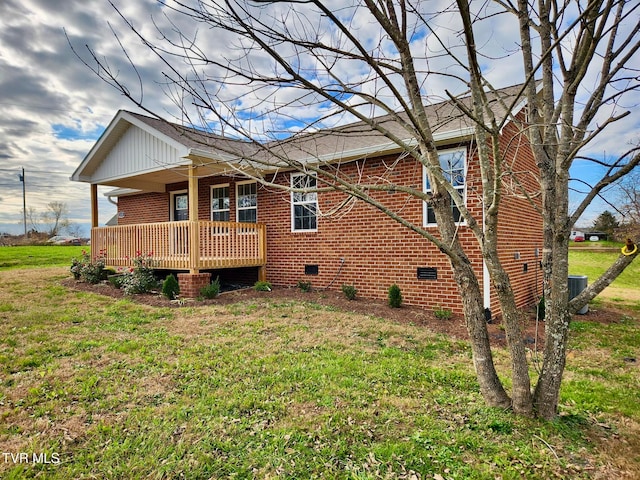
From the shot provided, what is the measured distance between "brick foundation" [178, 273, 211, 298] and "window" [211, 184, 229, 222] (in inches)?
126

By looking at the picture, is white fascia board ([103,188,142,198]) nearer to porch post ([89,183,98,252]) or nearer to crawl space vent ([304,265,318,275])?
porch post ([89,183,98,252])

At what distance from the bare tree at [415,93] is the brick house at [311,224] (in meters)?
3.37

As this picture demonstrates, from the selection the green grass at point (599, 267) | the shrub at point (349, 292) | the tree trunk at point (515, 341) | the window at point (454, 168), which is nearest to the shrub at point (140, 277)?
the shrub at point (349, 292)

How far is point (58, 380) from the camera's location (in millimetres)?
3748

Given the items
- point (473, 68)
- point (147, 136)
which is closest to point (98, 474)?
point (473, 68)

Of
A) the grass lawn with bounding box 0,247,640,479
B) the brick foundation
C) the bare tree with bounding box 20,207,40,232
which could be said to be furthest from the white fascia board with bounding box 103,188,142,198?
the bare tree with bounding box 20,207,40,232

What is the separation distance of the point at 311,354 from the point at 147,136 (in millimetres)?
8013

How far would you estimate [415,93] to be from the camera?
2.77 metres

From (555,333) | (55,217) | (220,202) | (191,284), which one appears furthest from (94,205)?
(55,217)

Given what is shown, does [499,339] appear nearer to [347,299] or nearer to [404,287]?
[404,287]

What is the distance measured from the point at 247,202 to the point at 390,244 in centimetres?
482

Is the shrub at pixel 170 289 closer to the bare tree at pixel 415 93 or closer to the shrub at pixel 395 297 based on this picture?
the shrub at pixel 395 297

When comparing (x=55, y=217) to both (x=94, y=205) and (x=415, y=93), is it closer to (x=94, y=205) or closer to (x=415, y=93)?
(x=94, y=205)

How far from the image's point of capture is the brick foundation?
8406mm
